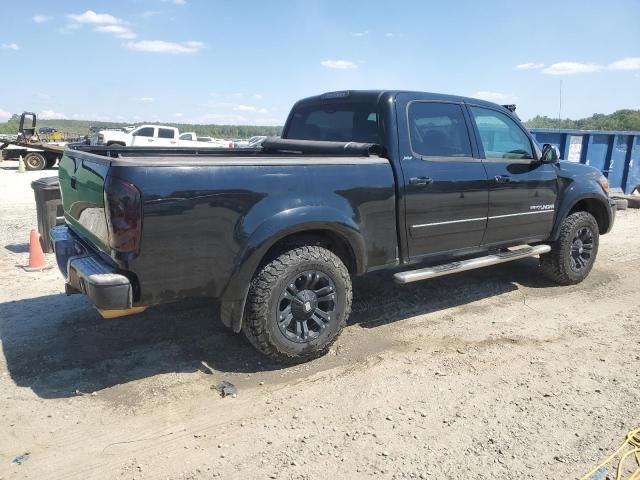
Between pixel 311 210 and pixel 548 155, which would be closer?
pixel 311 210

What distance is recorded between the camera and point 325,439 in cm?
294

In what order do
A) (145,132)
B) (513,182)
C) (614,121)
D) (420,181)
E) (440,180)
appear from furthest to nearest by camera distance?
(614,121), (145,132), (513,182), (440,180), (420,181)

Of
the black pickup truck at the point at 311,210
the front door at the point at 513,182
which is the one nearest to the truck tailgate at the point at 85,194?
the black pickup truck at the point at 311,210

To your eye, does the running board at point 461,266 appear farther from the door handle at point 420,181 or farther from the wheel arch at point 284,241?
the door handle at point 420,181

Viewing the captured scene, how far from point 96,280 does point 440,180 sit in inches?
108

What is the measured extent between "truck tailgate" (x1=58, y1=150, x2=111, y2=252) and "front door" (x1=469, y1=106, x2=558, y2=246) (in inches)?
129

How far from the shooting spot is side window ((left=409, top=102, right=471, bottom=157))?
14.3 feet

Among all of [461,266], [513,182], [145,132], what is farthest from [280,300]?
[145,132]

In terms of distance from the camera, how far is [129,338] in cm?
421

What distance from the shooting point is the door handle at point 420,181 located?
4.16m

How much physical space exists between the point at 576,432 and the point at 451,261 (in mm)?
2249

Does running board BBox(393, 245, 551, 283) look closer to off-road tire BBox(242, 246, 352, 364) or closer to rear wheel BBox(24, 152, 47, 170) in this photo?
off-road tire BBox(242, 246, 352, 364)

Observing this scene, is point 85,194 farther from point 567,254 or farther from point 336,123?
point 567,254

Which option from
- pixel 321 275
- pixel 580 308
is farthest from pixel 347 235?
pixel 580 308
